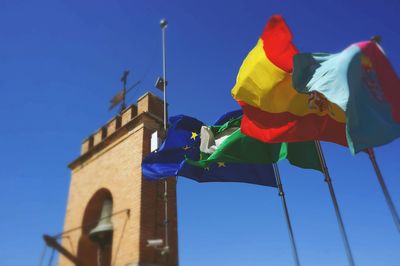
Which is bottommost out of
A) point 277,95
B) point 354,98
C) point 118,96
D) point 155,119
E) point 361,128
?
point 361,128

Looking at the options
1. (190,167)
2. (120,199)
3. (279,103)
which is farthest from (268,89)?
(120,199)

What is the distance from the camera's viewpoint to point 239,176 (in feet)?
26.0

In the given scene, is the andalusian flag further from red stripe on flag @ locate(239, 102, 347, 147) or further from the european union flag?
red stripe on flag @ locate(239, 102, 347, 147)

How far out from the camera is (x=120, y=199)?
826 centimetres

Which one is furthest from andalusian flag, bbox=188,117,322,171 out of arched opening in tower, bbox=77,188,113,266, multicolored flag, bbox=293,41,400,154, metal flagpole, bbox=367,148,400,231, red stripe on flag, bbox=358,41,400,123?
arched opening in tower, bbox=77,188,113,266

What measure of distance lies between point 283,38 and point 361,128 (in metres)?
2.11

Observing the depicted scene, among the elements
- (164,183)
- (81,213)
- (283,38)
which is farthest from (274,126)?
(81,213)

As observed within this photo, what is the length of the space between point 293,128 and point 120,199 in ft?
13.9

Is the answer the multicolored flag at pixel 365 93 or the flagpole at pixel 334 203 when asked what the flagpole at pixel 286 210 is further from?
the multicolored flag at pixel 365 93

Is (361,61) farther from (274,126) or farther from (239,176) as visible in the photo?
(239,176)

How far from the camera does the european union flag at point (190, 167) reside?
780 cm

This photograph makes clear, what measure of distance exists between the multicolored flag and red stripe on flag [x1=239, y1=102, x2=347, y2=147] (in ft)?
3.60

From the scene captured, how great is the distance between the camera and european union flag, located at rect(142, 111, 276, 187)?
780 cm

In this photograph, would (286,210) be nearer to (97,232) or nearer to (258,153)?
(258,153)
